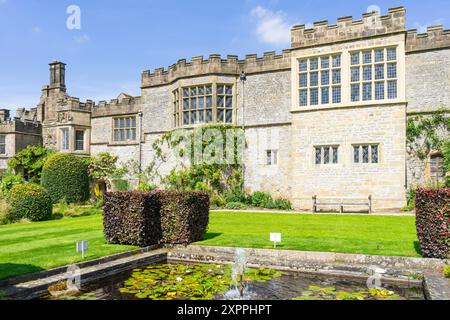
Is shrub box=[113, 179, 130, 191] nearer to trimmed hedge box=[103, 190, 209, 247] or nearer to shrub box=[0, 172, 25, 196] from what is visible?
shrub box=[0, 172, 25, 196]

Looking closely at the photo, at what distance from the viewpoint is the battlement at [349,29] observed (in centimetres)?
1661

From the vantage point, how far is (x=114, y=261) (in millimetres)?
7965

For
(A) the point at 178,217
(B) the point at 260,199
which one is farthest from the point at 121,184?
(A) the point at 178,217

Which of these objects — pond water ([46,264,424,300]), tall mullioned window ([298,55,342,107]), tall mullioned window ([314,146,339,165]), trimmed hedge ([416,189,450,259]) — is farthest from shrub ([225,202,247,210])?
trimmed hedge ([416,189,450,259])

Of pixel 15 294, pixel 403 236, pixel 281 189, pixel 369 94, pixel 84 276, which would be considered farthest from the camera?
pixel 281 189

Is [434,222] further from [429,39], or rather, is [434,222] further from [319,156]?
[429,39]

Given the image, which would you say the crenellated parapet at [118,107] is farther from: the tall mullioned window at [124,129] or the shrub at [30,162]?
the shrub at [30,162]

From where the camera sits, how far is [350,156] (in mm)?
17516

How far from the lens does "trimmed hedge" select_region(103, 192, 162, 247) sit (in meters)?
9.25

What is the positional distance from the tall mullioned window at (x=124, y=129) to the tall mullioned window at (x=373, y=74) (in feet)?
48.3

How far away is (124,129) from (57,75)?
7.58 meters
